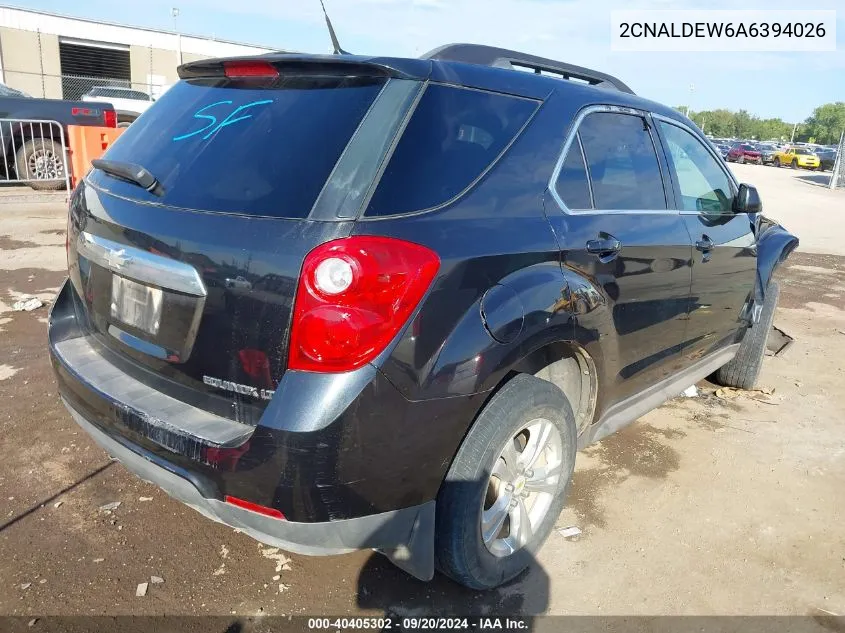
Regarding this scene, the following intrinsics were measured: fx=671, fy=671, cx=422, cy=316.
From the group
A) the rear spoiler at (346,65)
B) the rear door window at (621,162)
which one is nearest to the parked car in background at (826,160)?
the rear door window at (621,162)

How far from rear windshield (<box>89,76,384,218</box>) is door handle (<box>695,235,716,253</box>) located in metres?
2.01

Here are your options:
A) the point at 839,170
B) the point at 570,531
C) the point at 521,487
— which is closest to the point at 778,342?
the point at 570,531

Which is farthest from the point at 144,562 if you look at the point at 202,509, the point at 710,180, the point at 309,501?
the point at 710,180

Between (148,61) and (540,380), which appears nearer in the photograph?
(540,380)

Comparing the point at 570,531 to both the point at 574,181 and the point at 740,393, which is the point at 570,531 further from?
the point at 740,393

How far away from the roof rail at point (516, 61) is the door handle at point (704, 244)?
34.1 inches

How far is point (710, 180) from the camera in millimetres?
3840

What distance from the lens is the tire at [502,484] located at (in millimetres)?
2248

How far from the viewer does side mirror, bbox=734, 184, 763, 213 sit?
3.85 m

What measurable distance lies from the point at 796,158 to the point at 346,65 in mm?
44978

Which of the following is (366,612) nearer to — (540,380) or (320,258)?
(540,380)

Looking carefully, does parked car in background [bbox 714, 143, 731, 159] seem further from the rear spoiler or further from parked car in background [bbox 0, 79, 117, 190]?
the rear spoiler

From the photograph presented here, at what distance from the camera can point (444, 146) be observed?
2186mm

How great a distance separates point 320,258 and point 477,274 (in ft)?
1.70
